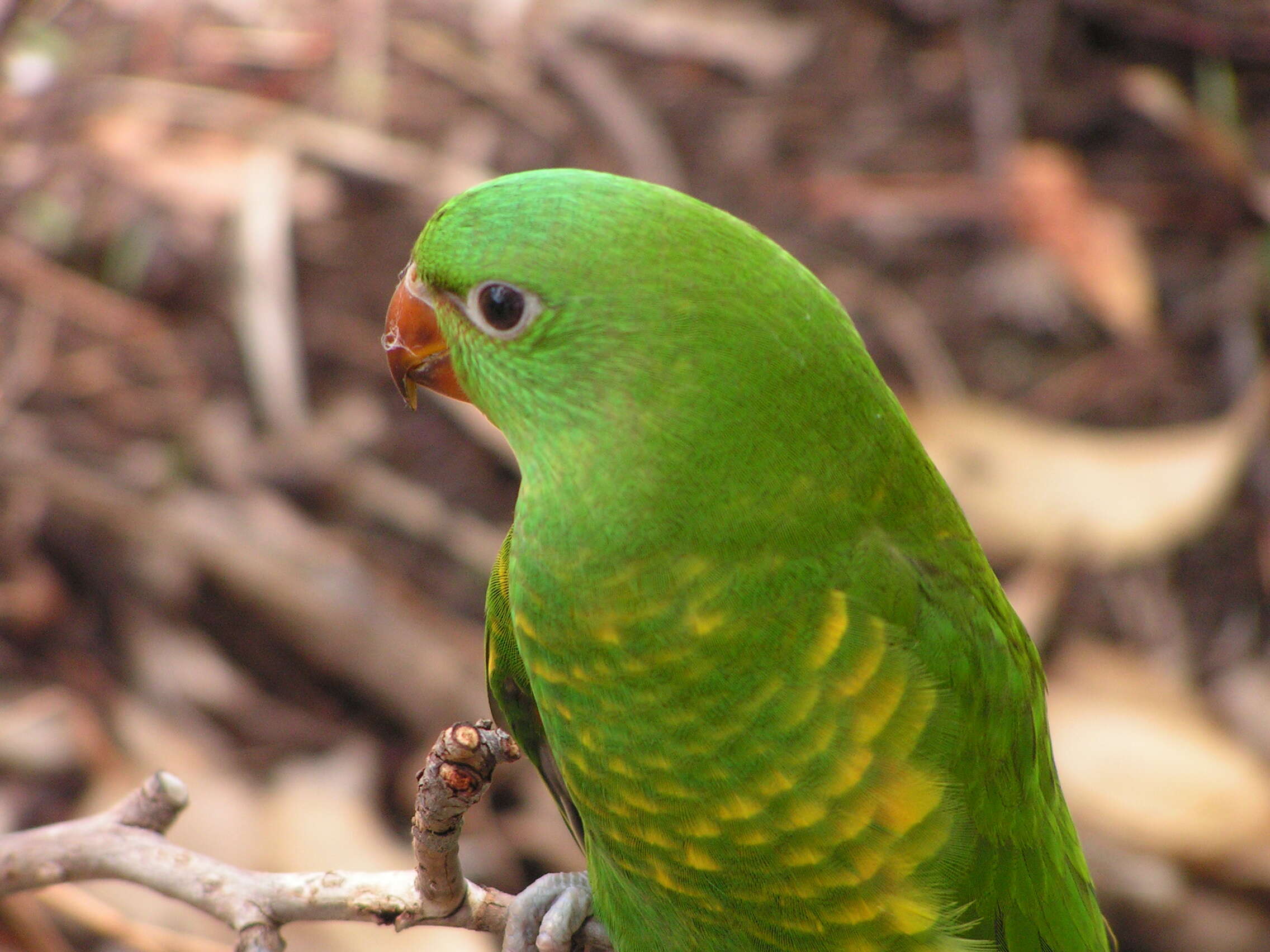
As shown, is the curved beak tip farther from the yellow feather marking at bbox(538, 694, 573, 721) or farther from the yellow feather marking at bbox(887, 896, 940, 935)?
the yellow feather marking at bbox(887, 896, 940, 935)

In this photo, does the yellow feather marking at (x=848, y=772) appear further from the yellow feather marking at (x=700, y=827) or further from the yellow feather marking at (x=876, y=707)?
the yellow feather marking at (x=700, y=827)

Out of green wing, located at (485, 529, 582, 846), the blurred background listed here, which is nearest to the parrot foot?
green wing, located at (485, 529, 582, 846)

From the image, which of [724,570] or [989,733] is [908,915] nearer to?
[989,733]

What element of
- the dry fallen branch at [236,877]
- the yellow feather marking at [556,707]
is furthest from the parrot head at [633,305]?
the dry fallen branch at [236,877]

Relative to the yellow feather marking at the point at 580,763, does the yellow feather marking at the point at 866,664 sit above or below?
above

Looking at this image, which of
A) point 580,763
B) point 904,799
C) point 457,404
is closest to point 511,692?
point 580,763

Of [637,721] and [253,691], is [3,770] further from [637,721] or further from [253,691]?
[637,721]
